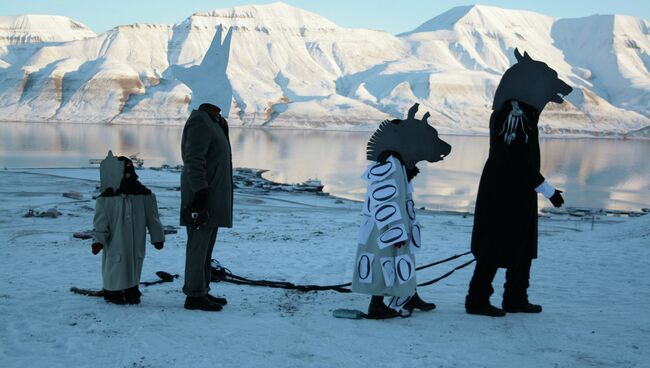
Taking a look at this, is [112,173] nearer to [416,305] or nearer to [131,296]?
[131,296]

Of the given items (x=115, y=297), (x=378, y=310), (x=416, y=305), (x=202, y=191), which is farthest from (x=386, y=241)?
(x=115, y=297)

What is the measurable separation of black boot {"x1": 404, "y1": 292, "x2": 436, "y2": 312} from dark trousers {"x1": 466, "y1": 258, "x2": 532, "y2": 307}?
320 mm

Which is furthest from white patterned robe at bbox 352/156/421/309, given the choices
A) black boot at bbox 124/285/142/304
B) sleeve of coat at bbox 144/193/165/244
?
black boot at bbox 124/285/142/304

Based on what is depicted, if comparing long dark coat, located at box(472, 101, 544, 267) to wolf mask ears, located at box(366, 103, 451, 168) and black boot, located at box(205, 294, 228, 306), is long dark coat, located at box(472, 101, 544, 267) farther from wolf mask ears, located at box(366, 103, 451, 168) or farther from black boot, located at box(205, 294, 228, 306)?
black boot, located at box(205, 294, 228, 306)

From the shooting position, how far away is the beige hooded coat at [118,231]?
5406mm

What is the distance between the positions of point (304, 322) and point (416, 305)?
0.96m

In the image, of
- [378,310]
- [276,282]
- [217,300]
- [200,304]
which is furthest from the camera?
[276,282]

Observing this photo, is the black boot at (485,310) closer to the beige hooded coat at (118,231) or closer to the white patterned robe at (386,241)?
the white patterned robe at (386,241)

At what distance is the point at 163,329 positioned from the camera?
4.71m

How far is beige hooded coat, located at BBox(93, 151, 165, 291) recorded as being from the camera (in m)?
5.41

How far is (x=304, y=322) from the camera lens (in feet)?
16.6

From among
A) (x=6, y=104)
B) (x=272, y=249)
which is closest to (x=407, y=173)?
(x=272, y=249)

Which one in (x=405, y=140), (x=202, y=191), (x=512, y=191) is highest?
(x=405, y=140)

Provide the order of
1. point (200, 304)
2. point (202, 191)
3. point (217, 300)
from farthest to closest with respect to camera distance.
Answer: point (217, 300)
point (200, 304)
point (202, 191)
